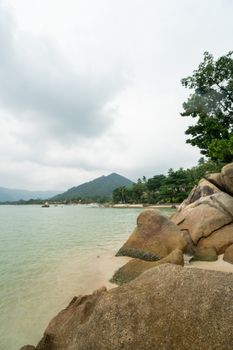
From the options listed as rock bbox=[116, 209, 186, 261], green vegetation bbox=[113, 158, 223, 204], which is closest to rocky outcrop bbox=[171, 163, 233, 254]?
rock bbox=[116, 209, 186, 261]

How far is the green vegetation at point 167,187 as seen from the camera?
242 ft

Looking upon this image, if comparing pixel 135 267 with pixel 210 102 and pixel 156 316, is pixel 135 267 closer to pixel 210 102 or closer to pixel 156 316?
pixel 156 316

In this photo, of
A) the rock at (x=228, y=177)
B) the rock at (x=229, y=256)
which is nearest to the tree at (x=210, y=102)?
the rock at (x=228, y=177)

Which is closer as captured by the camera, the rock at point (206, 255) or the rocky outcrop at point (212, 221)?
the rock at point (206, 255)

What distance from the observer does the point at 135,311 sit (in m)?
4.16

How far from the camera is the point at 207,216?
13523 mm

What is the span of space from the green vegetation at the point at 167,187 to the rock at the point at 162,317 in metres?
50.3

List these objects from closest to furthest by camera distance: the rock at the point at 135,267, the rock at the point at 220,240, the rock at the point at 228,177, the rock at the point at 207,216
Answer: the rock at the point at 135,267
the rock at the point at 220,240
the rock at the point at 207,216
the rock at the point at 228,177

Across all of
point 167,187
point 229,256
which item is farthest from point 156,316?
point 167,187

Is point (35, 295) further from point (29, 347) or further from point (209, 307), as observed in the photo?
point (209, 307)

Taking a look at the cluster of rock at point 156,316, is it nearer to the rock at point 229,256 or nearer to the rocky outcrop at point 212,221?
the rock at point 229,256

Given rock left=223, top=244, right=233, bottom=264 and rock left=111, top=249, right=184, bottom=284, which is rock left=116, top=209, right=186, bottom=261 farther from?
rock left=111, top=249, right=184, bottom=284

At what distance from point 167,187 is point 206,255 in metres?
73.8

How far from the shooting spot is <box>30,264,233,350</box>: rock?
3.72 meters
